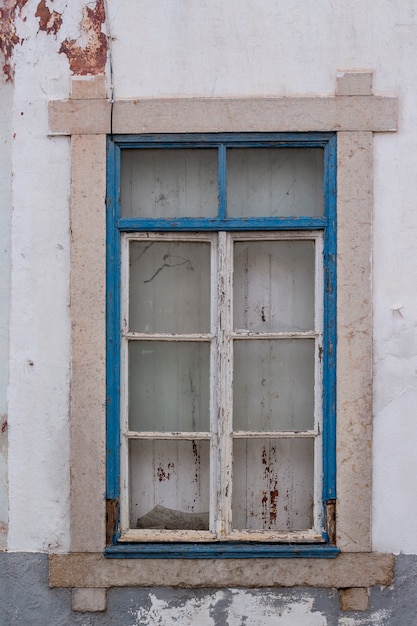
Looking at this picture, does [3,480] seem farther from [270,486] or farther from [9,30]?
[9,30]

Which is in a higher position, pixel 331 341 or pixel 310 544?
pixel 331 341

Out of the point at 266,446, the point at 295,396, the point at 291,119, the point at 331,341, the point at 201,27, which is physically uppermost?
the point at 201,27

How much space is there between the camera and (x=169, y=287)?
3.81 metres

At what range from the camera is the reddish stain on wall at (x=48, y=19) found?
12.2 feet

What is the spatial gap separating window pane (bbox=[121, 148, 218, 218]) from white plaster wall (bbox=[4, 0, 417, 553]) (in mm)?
289

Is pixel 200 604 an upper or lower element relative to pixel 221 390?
lower

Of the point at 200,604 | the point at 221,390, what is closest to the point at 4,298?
the point at 221,390

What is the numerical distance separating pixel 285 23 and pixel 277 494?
2.23m

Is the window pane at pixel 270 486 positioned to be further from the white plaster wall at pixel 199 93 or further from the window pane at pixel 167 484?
the white plaster wall at pixel 199 93

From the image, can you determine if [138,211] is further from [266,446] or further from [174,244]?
[266,446]

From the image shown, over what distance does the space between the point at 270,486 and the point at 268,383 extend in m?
0.50

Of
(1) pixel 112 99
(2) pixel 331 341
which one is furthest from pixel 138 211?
(2) pixel 331 341

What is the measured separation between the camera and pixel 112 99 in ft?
12.1

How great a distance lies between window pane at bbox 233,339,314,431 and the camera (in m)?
3.77
